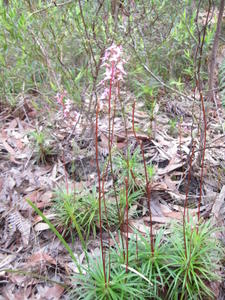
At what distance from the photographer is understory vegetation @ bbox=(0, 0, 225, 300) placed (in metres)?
1.44

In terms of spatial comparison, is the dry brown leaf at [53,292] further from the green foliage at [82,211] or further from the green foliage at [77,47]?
the green foliage at [77,47]

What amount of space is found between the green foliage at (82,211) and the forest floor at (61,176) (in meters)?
0.08

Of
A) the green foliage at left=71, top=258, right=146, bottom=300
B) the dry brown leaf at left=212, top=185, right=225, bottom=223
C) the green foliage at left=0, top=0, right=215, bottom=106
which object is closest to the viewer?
the green foliage at left=71, top=258, right=146, bottom=300

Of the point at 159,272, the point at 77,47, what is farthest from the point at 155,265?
the point at 77,47

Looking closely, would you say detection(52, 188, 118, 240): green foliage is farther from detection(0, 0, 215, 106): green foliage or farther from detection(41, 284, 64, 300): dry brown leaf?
detection(0, 0, 215, 106): green foliage

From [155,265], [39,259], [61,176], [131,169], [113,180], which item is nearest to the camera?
[113,180]

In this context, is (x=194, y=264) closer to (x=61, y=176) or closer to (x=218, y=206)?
(x=218, y=206)

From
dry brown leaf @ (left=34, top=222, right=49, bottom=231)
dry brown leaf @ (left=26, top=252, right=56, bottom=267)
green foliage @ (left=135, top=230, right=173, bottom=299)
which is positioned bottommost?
dry brown leaf @ (left=26, top=252, right=56, bottom=267)

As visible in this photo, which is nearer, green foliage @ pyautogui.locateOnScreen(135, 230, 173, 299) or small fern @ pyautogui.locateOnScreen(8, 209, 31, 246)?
green foliage @ pyautogui.locateOnScreen(135, 230, 173, 299)

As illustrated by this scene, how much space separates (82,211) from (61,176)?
19.3 inches

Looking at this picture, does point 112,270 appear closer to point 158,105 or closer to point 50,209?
point 50,209

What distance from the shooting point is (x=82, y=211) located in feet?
6.16

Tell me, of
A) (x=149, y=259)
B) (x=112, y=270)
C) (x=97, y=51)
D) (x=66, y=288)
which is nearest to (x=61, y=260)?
(x=66, y=288)

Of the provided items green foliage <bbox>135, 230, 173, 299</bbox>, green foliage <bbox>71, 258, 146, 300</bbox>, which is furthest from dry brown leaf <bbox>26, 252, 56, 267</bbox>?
green foliage <bbox>135, 230, 173, 299</bbox>
